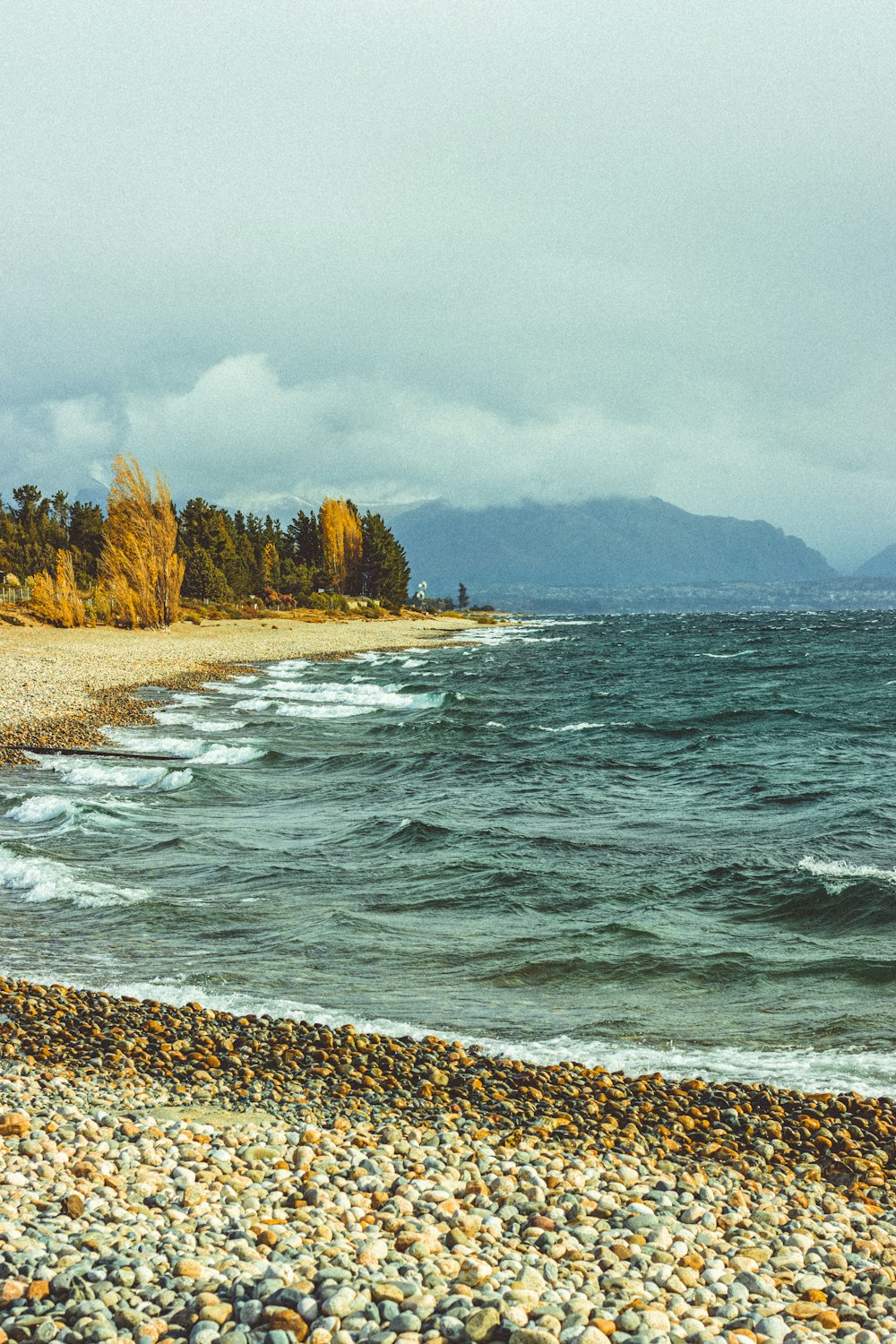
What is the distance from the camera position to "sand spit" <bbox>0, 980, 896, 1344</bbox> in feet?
15.1

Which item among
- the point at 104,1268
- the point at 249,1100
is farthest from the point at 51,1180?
the point at 249,1100

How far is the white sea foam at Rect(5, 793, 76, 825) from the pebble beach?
351 inches

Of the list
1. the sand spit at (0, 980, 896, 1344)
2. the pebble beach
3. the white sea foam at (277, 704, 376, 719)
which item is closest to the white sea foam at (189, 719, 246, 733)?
the white sea foam at (277, 704, 376, 719)

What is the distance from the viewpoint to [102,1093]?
738 cm

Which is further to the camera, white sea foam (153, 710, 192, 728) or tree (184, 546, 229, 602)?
tree (184, 546, 229, 602)

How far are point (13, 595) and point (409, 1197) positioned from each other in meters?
72.0

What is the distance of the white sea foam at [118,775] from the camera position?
21359 millimetres

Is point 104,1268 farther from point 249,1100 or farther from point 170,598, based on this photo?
point 170,598

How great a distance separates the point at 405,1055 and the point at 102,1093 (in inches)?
97.4

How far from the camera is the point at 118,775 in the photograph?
2198 centimetres

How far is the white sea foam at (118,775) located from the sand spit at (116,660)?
1.58 metres

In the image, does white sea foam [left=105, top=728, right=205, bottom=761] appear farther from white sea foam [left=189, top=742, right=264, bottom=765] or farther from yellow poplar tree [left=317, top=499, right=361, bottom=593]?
yellow poplar tree [left=317, top=499, right=361, bottom=593]

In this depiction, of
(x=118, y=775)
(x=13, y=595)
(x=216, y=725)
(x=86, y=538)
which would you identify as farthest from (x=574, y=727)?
(x=86, y=538)

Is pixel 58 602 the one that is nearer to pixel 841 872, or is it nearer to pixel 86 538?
pixel 86 538
